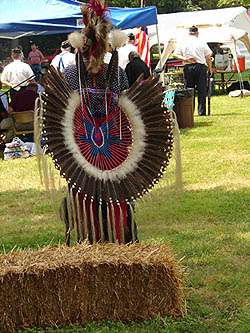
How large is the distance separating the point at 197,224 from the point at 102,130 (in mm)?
2313

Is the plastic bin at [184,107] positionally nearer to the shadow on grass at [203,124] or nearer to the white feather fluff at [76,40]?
the shadow on grass at [203,124]

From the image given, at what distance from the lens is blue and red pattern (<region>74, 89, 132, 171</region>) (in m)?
4.85

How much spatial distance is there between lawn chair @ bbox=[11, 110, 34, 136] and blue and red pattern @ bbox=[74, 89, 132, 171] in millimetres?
7534

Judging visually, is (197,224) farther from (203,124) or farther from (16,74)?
(16,74)

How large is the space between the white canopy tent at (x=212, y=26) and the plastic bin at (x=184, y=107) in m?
7.47

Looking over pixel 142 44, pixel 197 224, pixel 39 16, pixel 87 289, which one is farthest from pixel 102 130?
pixel 142 44

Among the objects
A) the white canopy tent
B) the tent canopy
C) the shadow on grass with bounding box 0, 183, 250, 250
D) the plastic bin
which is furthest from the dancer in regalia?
the white canopy tent

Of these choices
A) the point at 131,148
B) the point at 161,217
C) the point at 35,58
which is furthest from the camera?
the point at 35,58

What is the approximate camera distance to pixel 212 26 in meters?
23.8

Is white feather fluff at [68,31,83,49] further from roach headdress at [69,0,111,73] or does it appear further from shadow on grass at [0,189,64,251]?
shadow on grass at [0,189,64,251]

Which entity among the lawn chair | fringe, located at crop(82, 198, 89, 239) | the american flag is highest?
the american flag

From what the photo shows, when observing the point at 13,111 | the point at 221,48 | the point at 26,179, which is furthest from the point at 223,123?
the point at 221,48

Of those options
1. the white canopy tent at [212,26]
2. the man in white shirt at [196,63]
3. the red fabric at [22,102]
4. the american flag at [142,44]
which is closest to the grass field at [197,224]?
the red fabric at [22,102]

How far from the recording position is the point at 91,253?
4551mm
